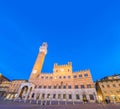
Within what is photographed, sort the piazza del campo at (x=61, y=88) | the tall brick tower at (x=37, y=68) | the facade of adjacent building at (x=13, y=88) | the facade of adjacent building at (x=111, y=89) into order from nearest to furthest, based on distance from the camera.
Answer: the facade of adjacent building at (x=111, y=89) → the piazza del campo at (x=61, y=88) → the facade of adjacent building at (x=13, y=88) → the tall brick tower at (x=37, y=68)

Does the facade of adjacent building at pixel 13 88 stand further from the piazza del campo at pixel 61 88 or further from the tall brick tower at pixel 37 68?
A: the tall brick tower at pixel 37 68

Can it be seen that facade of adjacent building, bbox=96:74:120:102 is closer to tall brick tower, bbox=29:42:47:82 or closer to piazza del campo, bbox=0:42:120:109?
piazza del campo, bbox=0:42:120:109

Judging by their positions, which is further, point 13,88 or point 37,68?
point 37,68

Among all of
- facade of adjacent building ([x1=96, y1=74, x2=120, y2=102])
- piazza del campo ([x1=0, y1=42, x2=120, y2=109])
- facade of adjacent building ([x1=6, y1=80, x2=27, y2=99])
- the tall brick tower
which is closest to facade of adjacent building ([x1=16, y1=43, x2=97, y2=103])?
piazza del campo ([x1=0, y1=42, x2=120, y2=109])

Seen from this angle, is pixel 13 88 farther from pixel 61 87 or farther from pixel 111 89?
pixel 111 89

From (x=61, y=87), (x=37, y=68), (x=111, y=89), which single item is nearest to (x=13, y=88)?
(x=37, y=68)

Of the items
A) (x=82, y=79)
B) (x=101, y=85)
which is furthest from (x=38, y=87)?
(x=101, y=85)

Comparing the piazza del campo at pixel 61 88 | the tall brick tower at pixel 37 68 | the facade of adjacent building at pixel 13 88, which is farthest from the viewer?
the tall brick tower at pixel 37 68

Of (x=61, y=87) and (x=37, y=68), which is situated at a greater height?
(x=37, y=68)

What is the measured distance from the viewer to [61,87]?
40.8 meters

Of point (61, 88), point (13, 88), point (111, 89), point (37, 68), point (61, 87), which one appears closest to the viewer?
point (111, 89)

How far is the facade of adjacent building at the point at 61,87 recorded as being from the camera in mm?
36559

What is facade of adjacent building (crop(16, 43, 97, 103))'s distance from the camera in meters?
36.6

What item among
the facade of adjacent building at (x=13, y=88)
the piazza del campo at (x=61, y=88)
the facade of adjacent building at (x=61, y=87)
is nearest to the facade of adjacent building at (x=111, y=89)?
the piazza del campo at (x=61, y=88)
